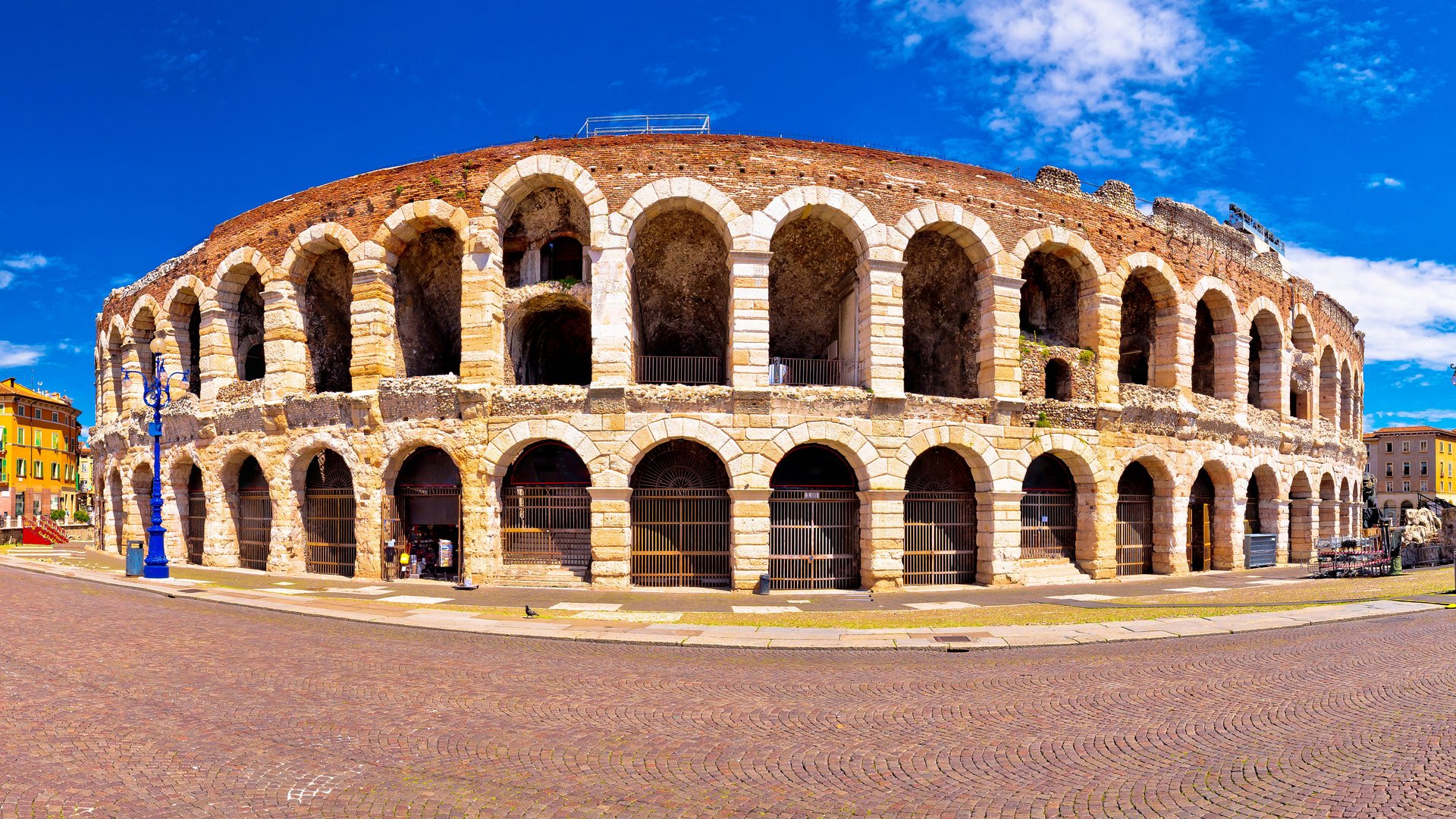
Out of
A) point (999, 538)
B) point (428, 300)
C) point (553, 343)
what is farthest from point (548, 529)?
point (999, 538)

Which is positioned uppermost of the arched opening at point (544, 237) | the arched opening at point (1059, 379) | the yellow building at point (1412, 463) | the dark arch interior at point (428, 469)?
the arched opening at point (544, 237)

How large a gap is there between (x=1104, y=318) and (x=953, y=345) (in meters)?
3.93

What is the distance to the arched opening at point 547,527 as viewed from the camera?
18.8 metres

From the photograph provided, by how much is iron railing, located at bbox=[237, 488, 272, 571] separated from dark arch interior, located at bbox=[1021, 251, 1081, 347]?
22642 millimetres

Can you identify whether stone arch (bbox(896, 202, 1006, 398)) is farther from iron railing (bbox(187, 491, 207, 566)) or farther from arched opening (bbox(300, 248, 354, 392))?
iron railing (bbox(187, 491, 207, 566))

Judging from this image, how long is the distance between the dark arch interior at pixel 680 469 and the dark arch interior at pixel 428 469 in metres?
5.15

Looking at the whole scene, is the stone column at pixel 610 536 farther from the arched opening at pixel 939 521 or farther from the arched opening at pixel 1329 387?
the arched opening at pixel 1329 387

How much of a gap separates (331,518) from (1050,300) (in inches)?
832

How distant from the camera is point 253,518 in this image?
23156 mm

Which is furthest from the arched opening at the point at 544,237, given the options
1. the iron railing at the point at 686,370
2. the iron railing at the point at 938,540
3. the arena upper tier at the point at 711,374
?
the iron railing at the point at 938,540

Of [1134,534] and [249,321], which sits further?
[249,321]

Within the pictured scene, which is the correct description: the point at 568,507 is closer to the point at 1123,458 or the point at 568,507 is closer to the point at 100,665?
the point at 100,665

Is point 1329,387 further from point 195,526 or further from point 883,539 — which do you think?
point 195,526

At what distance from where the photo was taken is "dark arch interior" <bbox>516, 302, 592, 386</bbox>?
21812 mm
